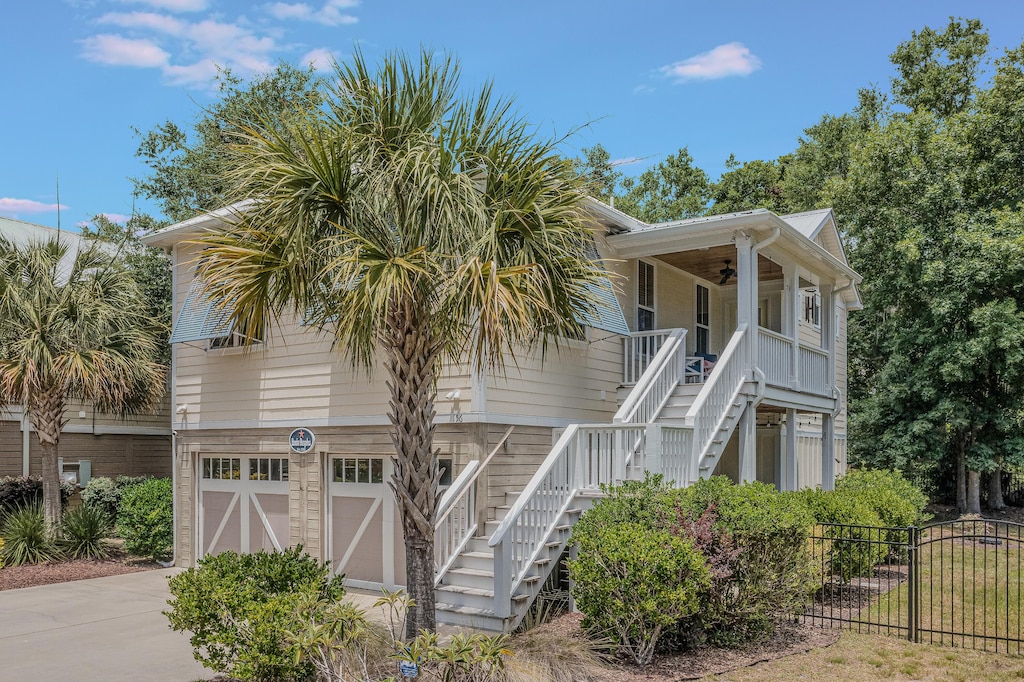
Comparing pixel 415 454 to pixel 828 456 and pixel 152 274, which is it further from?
pixel 152 274

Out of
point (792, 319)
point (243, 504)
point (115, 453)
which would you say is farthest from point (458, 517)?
point (115, 453)

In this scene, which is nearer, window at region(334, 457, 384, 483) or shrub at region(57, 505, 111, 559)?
window at region(334, 457, 384, 483)

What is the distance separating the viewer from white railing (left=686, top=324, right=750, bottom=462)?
36.0ft

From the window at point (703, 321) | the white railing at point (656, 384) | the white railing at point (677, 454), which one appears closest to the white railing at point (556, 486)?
the white railing at point (677, 454)

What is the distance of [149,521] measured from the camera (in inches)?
583

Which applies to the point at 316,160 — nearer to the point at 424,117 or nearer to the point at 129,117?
the point at 424,117

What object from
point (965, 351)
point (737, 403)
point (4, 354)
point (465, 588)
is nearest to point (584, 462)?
point (465, 588)

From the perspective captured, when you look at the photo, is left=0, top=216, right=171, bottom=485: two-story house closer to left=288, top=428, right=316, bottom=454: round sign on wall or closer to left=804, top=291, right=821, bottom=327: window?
left=288, top=428, right=316, bottom=454: round sign on wall

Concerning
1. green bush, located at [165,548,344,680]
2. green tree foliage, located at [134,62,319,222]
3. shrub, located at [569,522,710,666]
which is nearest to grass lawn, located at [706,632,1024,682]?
shrub, located at [569,522,710,666]

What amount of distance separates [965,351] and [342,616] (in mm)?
17759

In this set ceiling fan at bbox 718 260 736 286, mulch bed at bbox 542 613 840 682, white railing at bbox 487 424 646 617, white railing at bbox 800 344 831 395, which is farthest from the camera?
ceiling fan at bbox 718 260 736 286

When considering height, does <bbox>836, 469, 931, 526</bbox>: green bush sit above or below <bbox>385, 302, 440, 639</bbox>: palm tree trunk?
below

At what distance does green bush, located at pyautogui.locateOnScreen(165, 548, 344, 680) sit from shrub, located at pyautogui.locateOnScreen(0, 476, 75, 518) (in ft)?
37.5

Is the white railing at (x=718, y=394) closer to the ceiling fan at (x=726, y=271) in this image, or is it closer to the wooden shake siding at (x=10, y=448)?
the ceiling fan at (x=726, y=271)
